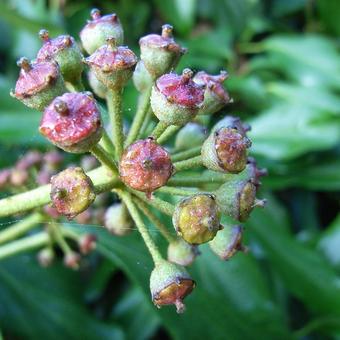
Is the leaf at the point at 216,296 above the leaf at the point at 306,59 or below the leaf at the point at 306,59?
above

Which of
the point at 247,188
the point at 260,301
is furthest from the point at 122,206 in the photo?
the point at 260,301

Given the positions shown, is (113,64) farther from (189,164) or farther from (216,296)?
(216,296)

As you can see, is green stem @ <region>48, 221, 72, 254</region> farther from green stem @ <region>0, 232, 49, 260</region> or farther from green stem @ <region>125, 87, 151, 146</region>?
green stem @ <region>125, 87, 151, 146</region>

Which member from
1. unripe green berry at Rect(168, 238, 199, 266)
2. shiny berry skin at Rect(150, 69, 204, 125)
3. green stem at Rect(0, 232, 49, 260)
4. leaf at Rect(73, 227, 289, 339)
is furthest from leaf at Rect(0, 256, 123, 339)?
shiny berry skin at Rect(150, 69, 204, 125)

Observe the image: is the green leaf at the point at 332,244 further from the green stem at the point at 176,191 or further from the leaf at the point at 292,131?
the green stem at the point at 176,191

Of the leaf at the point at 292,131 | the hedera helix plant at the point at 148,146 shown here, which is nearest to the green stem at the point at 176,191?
the hedera helix plant at the point at 148,146

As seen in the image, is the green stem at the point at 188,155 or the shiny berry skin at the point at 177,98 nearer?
the shiny berry skin at the point at 177,98

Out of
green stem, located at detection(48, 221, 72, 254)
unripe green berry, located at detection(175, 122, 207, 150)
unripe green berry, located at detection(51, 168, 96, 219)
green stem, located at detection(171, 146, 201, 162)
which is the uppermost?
unripe green berry, located at detection(51, 168, 96, 219)
